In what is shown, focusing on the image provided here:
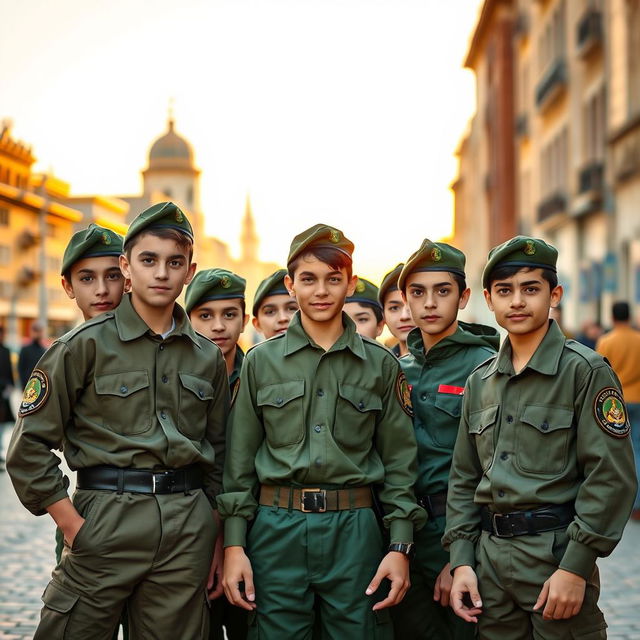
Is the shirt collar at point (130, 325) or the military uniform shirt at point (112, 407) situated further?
the shirt collar at point (130, 325)

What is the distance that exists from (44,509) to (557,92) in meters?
27.1

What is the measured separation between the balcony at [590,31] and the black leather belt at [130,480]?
21.8 metres

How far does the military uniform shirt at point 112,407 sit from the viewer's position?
405 cm

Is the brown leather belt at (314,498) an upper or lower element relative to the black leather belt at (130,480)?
lower

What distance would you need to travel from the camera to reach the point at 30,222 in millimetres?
69812

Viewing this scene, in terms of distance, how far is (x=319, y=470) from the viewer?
4.28 metres

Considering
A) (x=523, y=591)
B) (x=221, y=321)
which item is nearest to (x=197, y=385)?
(x=221, y=321)

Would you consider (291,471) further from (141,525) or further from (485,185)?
(485,185)

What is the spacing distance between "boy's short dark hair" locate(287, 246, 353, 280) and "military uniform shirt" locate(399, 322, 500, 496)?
768mm

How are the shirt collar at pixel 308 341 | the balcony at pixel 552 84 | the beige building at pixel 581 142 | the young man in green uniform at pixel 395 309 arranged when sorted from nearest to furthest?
1. the shirt collar at pixel 308 341
2. the young man in green uniform at pixel 395 309
3. the beige building at pixel 581 142
4. the balcony at pixel 552 84

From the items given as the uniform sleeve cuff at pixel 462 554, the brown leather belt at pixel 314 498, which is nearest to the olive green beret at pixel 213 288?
the brown leather belt at pixel 314 498

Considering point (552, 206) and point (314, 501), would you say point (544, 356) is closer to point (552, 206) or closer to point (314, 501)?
point (314, 501)

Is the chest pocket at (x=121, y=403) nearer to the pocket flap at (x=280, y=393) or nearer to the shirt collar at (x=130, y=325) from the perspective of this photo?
the shirt collar at (x=130, y=325)

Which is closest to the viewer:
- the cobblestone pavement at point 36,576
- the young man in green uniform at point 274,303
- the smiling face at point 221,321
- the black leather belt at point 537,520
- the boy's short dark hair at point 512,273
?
the black leather belt at point 537,520
